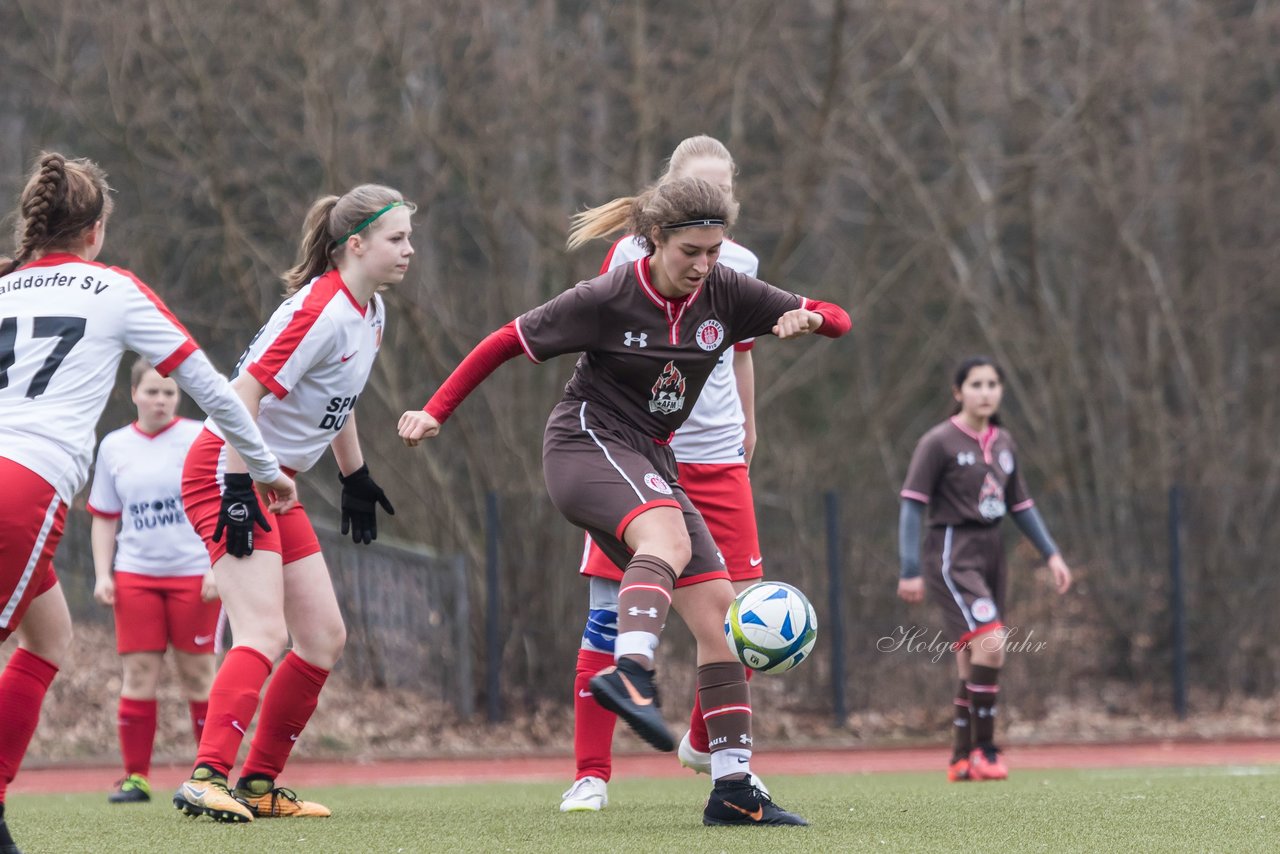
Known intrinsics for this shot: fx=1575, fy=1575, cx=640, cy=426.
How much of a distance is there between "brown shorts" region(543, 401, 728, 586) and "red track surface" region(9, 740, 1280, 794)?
4.28 m

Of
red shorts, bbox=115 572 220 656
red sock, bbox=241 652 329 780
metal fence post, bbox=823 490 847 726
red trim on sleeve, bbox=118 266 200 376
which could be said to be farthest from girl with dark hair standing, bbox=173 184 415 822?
metal fence post, bbox=823 490 847 726

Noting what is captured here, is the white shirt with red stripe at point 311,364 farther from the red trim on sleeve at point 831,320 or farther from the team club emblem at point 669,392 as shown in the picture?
the red trim on sleeve at point 831,320

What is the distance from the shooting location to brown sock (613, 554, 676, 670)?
4449 millimetres

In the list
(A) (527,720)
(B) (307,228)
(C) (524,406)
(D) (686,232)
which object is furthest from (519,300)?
(D) (686,232)

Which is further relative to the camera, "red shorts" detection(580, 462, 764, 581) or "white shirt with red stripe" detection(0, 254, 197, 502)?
"red shorts" detection(580, 462, 764, 581)

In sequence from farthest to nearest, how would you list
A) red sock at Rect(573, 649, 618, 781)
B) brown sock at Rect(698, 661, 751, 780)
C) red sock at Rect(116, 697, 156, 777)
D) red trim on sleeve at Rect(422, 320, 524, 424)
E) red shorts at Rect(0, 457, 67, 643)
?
red sock at Rect(116, 697, 156, 777), red sock at Rect(573, 649, 618, 781), red trim on sleeve at Rect(422, 320, 524, 424), brown sock at Rect(698, 661, 751, 780), red shorts at Rect(0, 457, 67, 643)

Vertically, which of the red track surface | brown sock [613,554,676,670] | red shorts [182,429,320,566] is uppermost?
red shorts [182,429,320,566]

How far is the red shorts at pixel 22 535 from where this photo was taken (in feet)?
13.3

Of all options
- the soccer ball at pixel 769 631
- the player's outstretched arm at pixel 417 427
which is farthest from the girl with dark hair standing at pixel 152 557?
the soccer ball at pixel 769 631

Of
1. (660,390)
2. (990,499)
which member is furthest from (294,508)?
(990,499)

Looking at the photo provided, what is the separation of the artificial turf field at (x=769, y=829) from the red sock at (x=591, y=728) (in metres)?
0.19

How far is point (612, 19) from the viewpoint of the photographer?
12.5 m

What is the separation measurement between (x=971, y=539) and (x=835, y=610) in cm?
373

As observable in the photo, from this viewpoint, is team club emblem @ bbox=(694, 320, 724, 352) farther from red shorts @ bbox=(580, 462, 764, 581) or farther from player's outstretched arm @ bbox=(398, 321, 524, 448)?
red shorts @ bbox=(580, 462, 764, 581)
